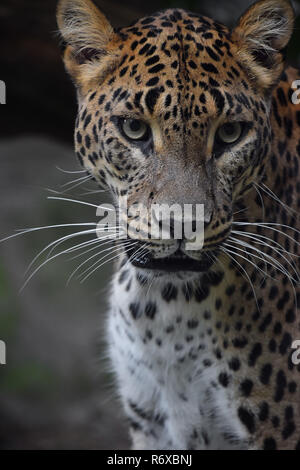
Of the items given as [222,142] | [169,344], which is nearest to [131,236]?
[222,142]

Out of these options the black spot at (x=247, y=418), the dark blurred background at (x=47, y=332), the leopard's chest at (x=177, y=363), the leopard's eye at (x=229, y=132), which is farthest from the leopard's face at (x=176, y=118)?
the dark blurred background at (x=47, y=332)

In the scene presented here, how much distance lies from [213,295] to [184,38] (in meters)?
1.64

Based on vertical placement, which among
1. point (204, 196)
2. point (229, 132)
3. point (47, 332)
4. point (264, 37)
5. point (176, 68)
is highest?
point (264, 37)

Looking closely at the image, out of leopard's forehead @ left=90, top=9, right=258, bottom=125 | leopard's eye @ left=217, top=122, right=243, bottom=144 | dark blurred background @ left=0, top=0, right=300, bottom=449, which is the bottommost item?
dark blurred background @ left=0, top=0, right=300, bottom=449

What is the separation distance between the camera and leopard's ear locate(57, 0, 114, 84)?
5.01 metres

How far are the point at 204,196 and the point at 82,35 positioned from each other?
1.34m

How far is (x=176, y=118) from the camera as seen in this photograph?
457 cm

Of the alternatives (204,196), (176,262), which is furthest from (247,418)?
(204,196)

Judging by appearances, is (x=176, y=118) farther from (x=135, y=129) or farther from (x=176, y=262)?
(x=176, y=262)

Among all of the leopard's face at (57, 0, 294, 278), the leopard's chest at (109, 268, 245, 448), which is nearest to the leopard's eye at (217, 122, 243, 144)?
the leopard's face at (57, 0, 294, 278)

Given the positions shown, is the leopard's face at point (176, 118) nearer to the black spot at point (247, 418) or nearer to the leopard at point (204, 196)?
the leopard at point (204, 196)

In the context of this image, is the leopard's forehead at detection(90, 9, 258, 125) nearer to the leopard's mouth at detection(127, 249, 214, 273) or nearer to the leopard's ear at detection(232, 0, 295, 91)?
the leopard's ear at detection(232, 0, 295, 91)

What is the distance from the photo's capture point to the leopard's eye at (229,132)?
Result: 476 cm

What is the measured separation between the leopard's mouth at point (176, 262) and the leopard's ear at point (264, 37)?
3.71 feet
